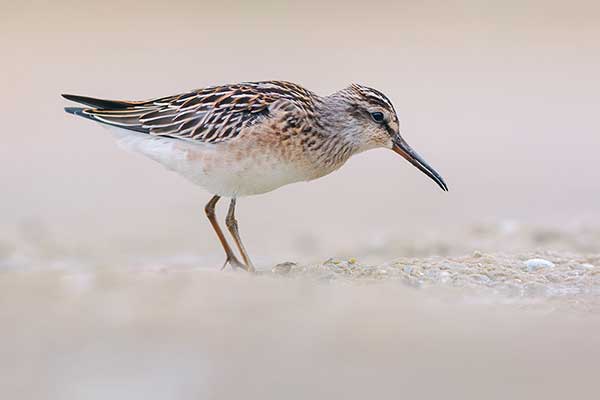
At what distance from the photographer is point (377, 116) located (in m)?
8.43

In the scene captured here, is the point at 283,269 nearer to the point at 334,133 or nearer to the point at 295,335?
the point at 334,133

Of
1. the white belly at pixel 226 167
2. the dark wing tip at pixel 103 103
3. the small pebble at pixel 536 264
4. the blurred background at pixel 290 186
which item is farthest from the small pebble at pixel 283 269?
the dark wing tip at pixel 103 103

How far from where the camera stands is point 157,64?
20000 mm

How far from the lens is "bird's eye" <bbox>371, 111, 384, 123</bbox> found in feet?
27.6

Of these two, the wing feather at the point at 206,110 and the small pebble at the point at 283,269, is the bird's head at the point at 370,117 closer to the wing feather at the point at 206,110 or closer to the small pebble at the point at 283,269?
the wing feather at the point at 206,110

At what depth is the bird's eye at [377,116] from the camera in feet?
27.6

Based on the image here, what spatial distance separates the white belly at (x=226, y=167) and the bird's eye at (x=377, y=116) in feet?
2.34

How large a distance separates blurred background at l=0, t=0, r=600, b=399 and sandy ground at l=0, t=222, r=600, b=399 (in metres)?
0.02

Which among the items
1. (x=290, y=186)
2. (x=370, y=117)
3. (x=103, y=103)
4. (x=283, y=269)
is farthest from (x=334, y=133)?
(x=290, y=186)

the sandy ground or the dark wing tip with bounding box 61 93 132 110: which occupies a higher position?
the dark wing tip with bounding box 61 93 132 110

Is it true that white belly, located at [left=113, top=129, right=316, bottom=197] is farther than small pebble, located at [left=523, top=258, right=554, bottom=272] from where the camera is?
No

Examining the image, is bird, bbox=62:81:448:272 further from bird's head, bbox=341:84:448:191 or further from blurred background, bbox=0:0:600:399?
blurred background, bbox=0:0:600:399

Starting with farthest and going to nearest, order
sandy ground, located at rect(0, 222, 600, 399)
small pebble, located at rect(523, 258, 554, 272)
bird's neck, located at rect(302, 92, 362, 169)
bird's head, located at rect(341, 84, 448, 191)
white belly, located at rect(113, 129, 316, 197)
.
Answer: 1. bird's head, located at rect(341, 84, 448, 191)
2. bird's neck, located at rect(302, 92, 362, 169)
3. small pebble, located at rect(523, 258, 554, 272)
4. white belly, located at rect(113, 129, 316, 197)
5. sandy ground, located at rect(0, 222, 600, 399)

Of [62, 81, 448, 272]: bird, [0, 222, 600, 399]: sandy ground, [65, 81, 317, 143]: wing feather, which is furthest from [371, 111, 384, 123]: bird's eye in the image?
[0, 222, 600, 399]: sandy ground
